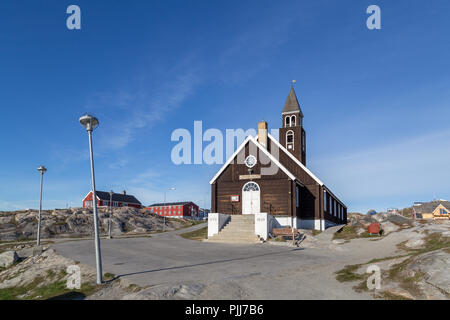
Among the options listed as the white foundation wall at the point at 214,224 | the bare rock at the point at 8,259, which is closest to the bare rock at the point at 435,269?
the white foundation wall at the point at 214,224

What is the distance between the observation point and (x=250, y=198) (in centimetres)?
3309

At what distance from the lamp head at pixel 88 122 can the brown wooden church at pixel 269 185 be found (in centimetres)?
2223

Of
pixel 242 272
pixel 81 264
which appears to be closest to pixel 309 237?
pixel 242 272

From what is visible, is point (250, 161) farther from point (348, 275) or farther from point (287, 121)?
point (348, 275)

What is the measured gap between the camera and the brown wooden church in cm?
3186

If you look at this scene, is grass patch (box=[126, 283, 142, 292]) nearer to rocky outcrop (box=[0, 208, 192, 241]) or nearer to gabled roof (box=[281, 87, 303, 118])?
gabled roof (box=[281, 87, 303, 118])

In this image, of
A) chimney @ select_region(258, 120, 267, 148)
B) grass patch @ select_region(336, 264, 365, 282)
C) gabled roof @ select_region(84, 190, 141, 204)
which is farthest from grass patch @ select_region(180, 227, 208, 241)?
gabled roof @ select_region(84, 190, 141, 204)

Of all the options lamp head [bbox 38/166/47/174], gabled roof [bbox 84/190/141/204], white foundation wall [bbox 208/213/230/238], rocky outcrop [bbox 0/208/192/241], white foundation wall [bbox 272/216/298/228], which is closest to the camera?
lamp head [bbox 38/166/47/174]

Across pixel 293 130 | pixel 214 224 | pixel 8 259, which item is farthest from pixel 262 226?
pixel 8 259

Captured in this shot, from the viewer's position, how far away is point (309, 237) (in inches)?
1045

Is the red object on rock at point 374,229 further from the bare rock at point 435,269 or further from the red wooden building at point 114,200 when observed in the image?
the red wooden building at point 114,200
